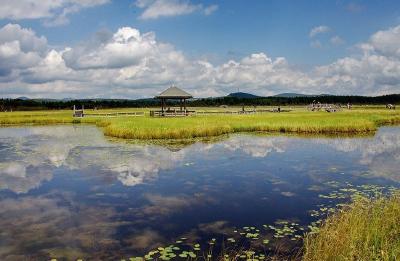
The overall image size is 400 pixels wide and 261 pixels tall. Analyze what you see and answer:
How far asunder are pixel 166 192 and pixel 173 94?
32946mm

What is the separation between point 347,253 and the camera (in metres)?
5.33

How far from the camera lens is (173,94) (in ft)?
143

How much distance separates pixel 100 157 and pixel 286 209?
428 inches

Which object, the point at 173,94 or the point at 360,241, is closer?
the point at 360,241

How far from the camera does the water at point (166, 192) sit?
744 centimetres

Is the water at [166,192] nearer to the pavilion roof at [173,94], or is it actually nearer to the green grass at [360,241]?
the green grass at [360,241]

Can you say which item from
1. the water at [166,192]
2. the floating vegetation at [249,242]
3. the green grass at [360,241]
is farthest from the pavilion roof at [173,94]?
the green grass at [360,241]

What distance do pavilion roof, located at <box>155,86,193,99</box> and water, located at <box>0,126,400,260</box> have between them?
22.5 meters

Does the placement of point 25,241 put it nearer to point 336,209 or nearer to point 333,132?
point 336,209

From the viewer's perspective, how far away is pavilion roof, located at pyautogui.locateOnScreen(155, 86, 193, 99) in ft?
141

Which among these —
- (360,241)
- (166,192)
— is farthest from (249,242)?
(166,192)

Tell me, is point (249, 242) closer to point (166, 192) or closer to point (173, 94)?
point (166, 192)

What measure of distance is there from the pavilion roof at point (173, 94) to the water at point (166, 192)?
2254cm

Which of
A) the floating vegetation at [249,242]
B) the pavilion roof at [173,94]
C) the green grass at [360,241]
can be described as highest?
the pavilion roof at [173,94]
